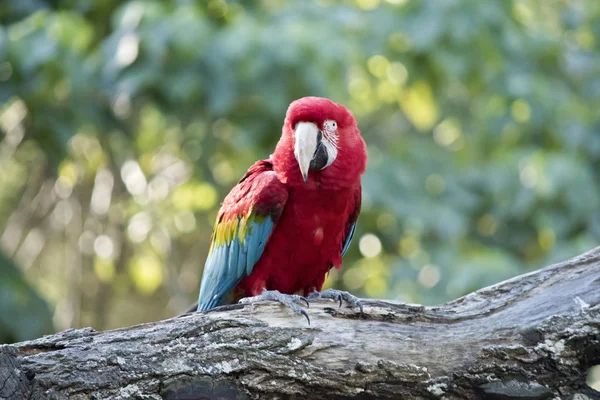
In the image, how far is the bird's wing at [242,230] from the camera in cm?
287

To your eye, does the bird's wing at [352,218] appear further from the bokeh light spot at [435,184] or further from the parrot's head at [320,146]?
the bokeh light spot at [435,184]

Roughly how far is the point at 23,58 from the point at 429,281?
253 centimetres

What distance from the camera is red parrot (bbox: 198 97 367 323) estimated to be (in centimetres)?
281

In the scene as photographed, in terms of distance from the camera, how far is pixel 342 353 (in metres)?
2.20

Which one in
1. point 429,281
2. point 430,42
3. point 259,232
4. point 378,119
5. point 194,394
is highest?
point 378,119

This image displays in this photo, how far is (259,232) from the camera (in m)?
2.90

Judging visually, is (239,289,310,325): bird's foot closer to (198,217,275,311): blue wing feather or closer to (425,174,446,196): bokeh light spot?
(198,217,275,311): blue wing feather

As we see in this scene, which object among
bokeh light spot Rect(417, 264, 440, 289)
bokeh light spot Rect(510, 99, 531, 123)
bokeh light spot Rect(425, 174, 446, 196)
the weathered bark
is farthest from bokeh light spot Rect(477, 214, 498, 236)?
the weathered bark

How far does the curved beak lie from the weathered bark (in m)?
0.60

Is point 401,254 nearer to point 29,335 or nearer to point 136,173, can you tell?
point 136,173

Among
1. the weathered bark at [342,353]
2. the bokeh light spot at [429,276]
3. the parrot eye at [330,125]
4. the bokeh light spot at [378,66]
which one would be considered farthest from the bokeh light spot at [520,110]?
the weathered bark at [342,353]

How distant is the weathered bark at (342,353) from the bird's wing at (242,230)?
60 cm

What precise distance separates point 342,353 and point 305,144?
836 millimetres

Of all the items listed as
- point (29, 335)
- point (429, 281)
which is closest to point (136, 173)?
point (29, 335)
